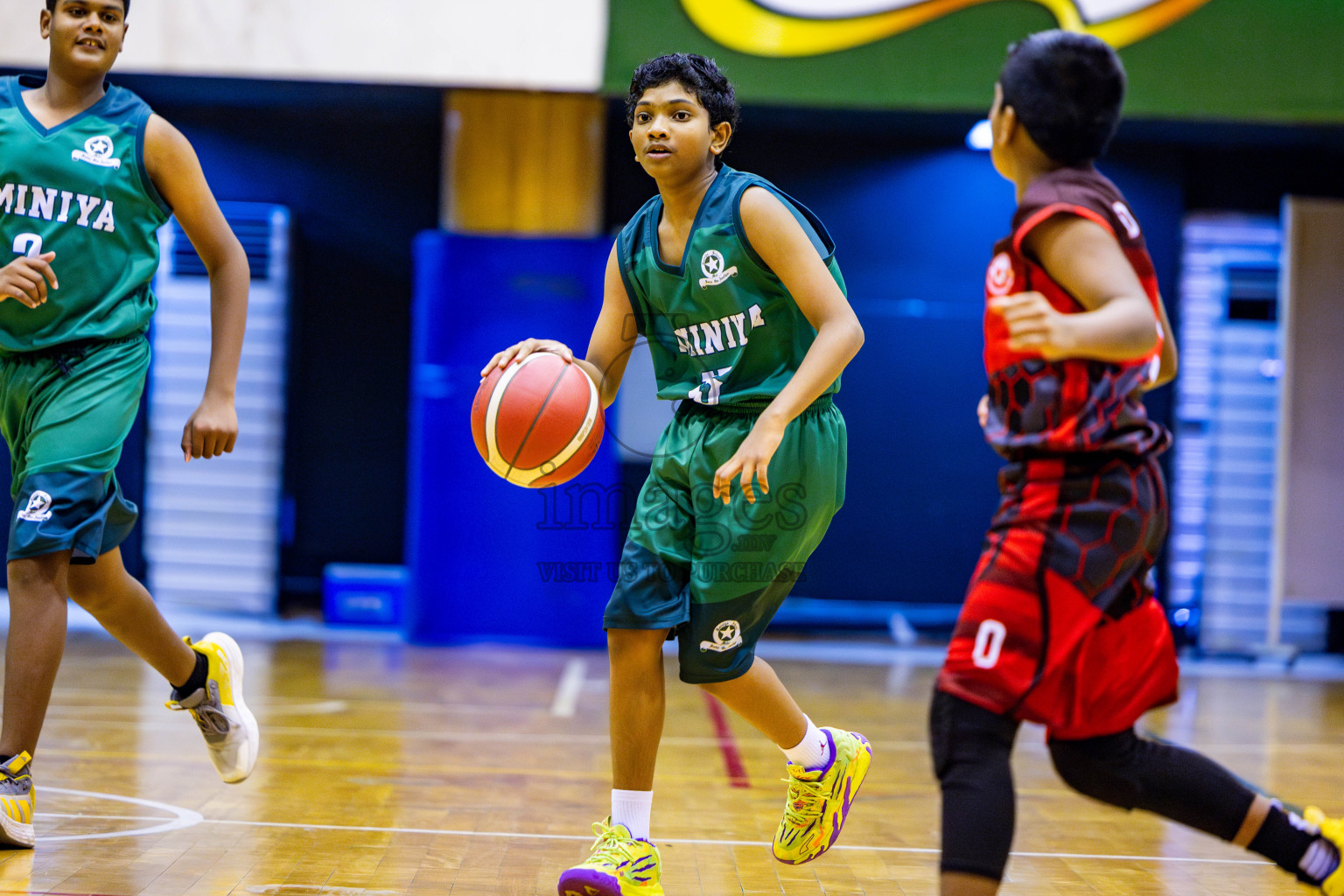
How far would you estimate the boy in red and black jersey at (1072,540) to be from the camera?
1.69 metres

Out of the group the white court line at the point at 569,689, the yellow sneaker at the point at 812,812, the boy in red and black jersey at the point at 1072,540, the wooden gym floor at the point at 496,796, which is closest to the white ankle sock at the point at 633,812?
the wooden gym floor at the point at 496,796

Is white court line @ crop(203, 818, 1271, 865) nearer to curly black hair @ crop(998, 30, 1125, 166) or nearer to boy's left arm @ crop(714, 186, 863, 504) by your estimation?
boy's left arm @ crop(714, 186, 863, 504)

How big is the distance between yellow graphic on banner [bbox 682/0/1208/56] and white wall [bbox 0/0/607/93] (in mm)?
601

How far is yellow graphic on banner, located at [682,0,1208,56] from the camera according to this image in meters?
5.85

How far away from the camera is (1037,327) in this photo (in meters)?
1.67

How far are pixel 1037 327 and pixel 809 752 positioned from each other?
1.25 metres

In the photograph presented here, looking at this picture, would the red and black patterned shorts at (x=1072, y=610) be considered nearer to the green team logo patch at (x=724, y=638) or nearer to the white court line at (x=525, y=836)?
the green team logo patch at (x=724, y=638)

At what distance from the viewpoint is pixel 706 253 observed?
2.40 meters

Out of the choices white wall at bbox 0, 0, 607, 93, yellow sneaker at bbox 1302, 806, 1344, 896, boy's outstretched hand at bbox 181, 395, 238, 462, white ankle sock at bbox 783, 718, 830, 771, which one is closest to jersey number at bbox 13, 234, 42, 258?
boy's outstretched hand at bbox 181, 395, 238, 462

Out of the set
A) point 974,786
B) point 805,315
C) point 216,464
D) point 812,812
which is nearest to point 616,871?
point 812,812

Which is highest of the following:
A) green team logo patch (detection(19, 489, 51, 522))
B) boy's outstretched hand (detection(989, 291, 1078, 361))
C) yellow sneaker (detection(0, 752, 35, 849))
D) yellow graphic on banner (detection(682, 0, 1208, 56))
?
yellow graphic on banner (detection(682, 0, 1208, 56))

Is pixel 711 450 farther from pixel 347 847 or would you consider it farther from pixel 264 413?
pixel 264 413

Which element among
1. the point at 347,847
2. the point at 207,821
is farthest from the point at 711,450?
the point at 207,821

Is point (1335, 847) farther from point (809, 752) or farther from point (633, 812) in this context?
point (633, 812)
